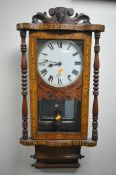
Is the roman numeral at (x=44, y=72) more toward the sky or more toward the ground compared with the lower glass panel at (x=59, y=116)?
more toward the sky

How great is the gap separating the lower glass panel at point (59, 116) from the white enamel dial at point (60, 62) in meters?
0.08

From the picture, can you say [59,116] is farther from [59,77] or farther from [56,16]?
[56,16]

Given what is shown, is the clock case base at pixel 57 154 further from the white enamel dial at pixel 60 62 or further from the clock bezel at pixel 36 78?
the white enamel dial at pixel 60 62

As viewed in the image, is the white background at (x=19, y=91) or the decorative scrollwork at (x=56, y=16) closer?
the decorative scrollwork at (x=56, y=16)

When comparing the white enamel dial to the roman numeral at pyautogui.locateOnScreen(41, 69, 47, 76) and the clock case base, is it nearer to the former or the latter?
the roman numeral at pyautogui.locateOnScreen(41, 69, 47, 76)

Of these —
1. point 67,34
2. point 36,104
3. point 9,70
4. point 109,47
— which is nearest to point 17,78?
point 9,70

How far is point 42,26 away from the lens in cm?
90

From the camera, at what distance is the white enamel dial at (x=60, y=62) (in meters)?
0.93

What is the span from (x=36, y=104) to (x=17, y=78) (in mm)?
204

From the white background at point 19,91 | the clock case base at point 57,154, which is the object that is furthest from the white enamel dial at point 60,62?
the clock case base at point 57,154

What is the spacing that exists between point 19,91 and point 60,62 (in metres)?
0.27

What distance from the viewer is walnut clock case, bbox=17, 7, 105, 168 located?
91 cm

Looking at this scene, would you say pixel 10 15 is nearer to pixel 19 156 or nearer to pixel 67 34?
pixel 67 34

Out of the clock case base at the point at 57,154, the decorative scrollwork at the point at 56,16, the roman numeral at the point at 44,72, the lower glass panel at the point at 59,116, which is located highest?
the decorative scrollwork at the point at 56,16
